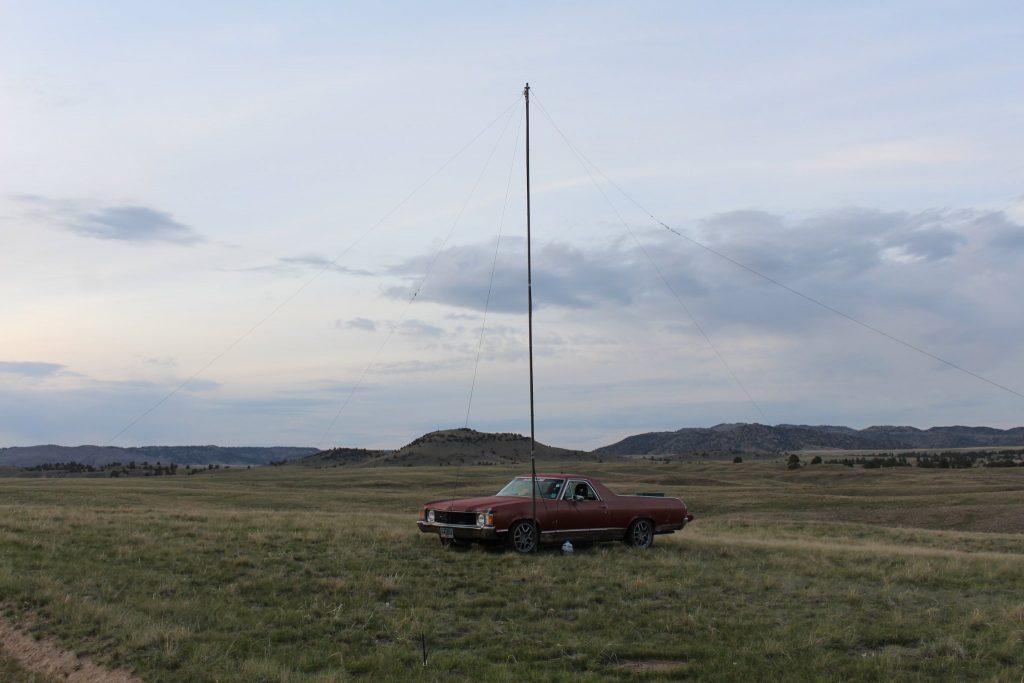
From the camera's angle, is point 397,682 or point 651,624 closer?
point 397,682

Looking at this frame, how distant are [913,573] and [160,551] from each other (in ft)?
43.3

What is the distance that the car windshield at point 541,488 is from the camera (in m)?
17.5

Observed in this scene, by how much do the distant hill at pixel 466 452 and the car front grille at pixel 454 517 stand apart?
9933 cm

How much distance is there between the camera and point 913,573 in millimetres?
15516

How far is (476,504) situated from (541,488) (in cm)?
148

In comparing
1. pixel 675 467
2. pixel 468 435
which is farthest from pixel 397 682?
pixel 468 435

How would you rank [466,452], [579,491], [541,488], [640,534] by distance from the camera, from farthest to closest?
[466,452]
[640,534]
[579,491]
[541,488]

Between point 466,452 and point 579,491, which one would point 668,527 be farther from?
point 466,452

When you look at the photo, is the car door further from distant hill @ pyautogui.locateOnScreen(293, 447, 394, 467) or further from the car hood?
distant hill @ pyautogui.locateOnScreen(293, 447, 394, 467)

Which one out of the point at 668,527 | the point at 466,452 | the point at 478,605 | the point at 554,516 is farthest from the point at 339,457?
the point at 478,605

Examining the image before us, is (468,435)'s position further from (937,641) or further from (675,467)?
(937,641)

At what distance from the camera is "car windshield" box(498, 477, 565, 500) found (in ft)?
57.6

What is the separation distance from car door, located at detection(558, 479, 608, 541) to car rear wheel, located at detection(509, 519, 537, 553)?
689 millimetres

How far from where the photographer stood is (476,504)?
55.3 feet
